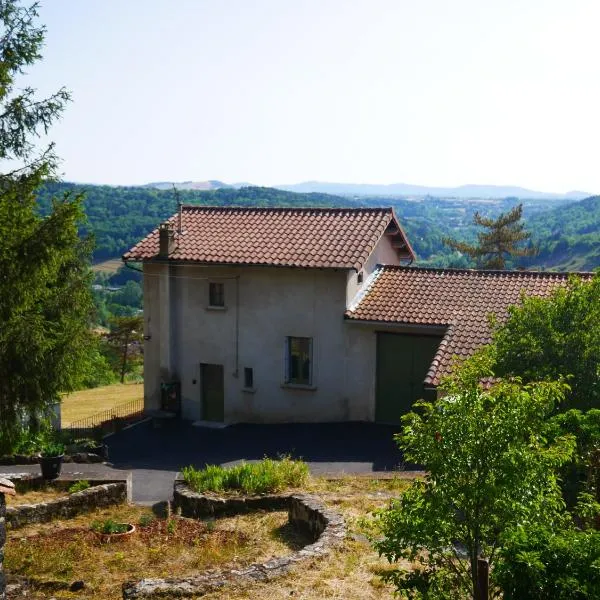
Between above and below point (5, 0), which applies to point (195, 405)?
below

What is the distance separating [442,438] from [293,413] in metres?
16.3

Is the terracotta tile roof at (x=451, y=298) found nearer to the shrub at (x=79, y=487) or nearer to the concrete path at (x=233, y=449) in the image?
the concrete path at (x=233, y=449)

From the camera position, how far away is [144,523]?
15031mm

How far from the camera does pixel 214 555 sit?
13102mm

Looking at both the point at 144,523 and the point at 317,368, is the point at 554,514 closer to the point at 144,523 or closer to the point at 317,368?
the point at 144,523

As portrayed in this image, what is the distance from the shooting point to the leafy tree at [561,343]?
1371 cm

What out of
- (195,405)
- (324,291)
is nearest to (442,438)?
(324,291)

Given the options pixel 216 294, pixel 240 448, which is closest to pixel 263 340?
pixel 216 294

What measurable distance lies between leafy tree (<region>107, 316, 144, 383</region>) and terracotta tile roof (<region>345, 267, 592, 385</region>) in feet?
69.5

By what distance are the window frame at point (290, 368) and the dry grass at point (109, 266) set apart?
309 feet

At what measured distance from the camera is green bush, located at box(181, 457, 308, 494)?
52.9ft

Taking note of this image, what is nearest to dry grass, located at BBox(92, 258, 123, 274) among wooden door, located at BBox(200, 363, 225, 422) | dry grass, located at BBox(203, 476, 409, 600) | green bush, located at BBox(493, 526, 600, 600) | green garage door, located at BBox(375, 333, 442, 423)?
wooden door, located at BBox(200, 363, 225, 422)

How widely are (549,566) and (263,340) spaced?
17.5m

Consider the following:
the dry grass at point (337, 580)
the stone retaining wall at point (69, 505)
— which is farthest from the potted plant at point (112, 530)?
the dry grass at point (337, 580)
